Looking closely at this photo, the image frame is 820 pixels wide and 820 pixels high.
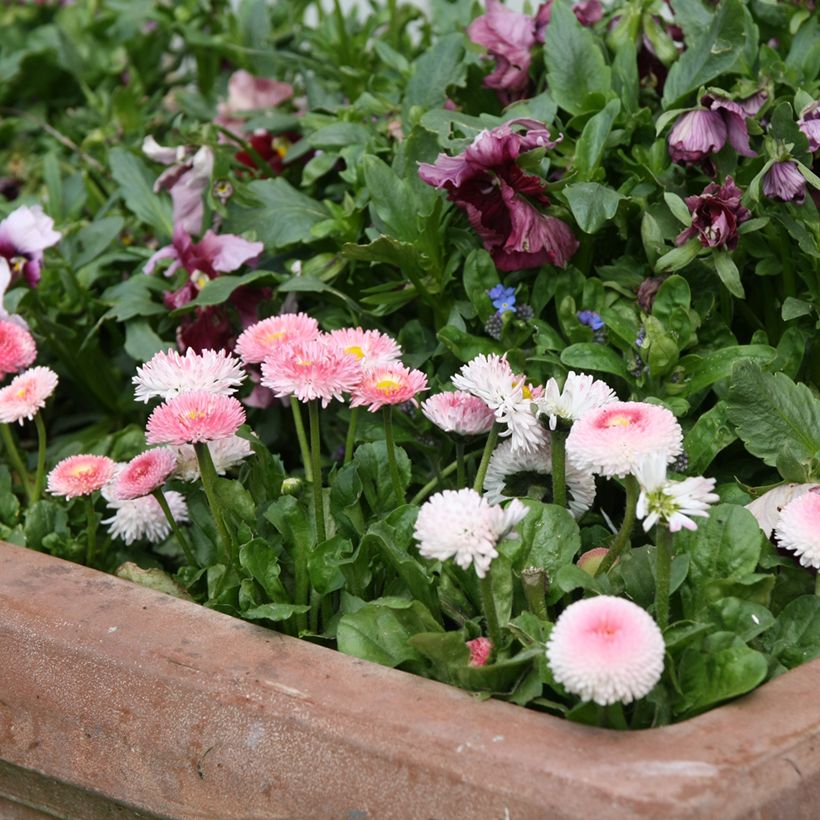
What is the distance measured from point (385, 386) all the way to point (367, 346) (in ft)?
0.28

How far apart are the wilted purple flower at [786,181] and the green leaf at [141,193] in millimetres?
853

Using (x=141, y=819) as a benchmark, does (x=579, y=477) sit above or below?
above

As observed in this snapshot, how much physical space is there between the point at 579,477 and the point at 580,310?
0.27 meters

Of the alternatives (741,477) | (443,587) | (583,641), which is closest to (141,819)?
(443,587)

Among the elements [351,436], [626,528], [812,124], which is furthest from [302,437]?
[812,124]

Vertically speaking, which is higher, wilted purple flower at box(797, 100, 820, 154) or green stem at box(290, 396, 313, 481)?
wilted purple flower at box(797, 100, 820, 154)

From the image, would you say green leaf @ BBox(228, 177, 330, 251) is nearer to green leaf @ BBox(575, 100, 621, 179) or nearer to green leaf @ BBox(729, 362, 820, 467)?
green leaf @ BBox(575, 100, 621, 179)

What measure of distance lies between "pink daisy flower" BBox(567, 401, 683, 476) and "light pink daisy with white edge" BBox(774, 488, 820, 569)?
4.8 inches

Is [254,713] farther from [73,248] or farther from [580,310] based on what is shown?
[73,248]

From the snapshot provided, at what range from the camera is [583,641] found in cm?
91

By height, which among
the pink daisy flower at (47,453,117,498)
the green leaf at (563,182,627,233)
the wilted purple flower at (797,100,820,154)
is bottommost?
the pink daisy flower at (47,453,117,498)

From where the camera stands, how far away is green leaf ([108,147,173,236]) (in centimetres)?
182

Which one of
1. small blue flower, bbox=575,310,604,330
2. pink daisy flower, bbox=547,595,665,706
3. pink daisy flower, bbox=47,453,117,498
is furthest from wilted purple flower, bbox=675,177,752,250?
pink daisy flower, bbox=47,453,117,498

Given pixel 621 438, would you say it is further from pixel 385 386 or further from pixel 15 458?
pixel 15 458
